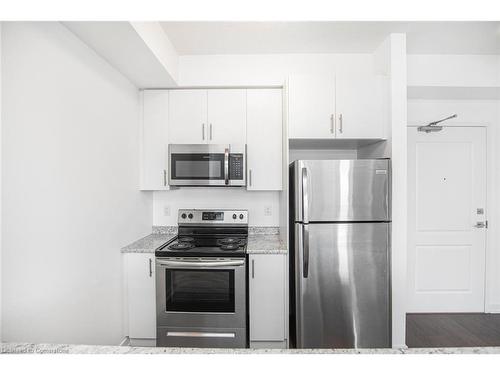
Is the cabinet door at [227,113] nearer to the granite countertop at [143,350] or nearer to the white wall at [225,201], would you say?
the white wall at [225,201]

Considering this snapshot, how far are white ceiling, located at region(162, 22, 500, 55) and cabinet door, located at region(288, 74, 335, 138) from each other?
0.32 metres

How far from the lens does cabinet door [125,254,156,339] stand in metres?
2.05

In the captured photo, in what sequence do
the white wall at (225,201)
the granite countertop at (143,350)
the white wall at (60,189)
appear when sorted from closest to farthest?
the granite countertop at (143,350) < the white wall at (60,189) < the white wall at (225,201)

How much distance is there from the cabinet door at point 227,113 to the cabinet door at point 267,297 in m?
1.09

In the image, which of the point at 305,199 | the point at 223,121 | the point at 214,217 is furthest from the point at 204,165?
the point at 305,199

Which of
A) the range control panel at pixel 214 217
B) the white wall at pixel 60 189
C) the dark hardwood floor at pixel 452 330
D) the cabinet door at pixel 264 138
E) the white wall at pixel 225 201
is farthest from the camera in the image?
the white wall at pixel 225 201

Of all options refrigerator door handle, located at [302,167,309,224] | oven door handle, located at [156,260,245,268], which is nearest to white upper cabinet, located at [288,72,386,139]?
refrigerator door handle, located at [302,167,309,224]

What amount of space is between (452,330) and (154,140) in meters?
3.32

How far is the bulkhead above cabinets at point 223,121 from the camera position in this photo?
2379 millimetres

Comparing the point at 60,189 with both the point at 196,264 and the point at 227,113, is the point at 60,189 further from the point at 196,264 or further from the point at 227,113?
the point at 227,113

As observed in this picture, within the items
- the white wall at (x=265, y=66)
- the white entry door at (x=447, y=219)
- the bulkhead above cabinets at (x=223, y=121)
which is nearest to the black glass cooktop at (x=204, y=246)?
the bulkhead above cabinets at (x=223, y=121)

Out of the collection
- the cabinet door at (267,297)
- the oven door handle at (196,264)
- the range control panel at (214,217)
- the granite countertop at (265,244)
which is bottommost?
the cabinet door at (267,297)

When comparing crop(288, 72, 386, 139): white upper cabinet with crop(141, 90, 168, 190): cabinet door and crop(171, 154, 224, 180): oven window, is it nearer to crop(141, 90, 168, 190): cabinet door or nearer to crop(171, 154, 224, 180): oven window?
crop(171, 154, 224, 180): oven window

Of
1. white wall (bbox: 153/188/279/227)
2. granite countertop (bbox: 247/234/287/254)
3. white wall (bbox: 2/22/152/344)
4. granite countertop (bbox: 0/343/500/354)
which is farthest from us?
white wall (bbox: 153/188/279/227)
